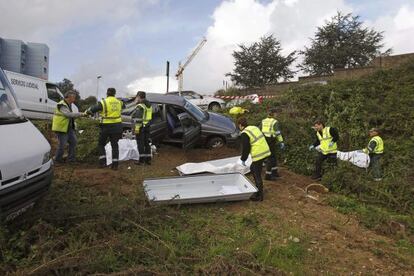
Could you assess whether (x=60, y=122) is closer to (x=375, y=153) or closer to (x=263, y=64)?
(x=375, y=153)

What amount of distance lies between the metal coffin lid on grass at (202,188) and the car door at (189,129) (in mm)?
2509

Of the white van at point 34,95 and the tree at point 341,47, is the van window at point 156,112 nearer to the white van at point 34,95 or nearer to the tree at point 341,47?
the white van at point 34,95

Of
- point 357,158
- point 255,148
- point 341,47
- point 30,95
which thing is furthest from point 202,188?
point 341,47

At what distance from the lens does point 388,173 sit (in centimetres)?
952

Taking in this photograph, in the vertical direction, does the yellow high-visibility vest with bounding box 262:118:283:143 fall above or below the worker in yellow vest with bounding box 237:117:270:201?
above

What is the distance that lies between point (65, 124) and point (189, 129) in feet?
10.2

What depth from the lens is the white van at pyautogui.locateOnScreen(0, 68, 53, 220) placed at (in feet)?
13.3

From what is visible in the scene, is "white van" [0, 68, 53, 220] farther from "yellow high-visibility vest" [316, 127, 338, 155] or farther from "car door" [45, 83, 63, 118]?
"car door" [45, 83, 63, 118]

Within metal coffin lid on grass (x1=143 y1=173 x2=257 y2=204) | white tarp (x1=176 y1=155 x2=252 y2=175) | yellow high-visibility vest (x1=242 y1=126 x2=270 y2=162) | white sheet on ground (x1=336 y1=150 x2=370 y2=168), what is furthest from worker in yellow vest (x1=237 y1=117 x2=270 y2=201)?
white sheet on ground (x1=336 y1=150 x2=370 y2=168)

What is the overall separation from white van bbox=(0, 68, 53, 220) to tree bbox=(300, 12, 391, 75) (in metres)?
29.6

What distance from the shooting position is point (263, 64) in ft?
121

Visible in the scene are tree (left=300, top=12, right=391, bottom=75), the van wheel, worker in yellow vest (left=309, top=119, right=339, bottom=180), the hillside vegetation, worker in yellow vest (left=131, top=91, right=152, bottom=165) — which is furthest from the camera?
tree (left=300, top=12, right=391, bottom=75)

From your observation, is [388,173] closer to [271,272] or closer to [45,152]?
[271,272]

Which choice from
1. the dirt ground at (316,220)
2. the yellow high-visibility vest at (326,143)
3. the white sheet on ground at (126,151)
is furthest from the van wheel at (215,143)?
the yellow high-visibility vest at (326,143)
